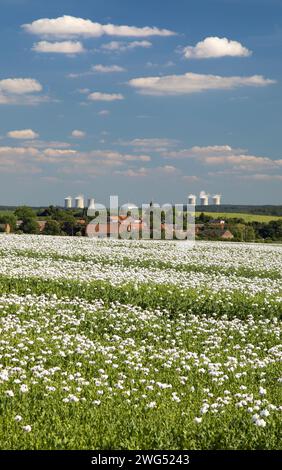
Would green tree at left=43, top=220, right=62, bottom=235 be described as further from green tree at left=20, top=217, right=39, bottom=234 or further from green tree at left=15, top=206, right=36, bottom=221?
green tree at left=15, top=206, right=36, bottom=221

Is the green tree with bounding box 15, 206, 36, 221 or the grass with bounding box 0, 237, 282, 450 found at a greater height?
the green tree with bounding box 15, 206, 36, 221

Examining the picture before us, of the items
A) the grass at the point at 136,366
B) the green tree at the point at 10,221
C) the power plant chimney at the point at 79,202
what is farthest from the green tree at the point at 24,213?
the grass at the point at 136,366

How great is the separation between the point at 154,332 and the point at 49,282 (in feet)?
24.0

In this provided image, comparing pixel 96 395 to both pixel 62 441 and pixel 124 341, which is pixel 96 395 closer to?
pixel 62 441

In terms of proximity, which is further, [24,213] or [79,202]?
[79,202]

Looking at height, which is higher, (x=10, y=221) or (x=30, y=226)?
(x=10, y=221)

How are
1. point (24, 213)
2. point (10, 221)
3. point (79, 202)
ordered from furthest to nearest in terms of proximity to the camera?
point (79, 202) < point (24, 213) < point (10, 221)

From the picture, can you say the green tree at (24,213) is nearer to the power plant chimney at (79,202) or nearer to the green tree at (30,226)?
the green tree at (30,226)

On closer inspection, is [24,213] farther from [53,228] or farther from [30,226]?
[53,228]

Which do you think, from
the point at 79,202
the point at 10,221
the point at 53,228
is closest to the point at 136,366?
the point at 53,228

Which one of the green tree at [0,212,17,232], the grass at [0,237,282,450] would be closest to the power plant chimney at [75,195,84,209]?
the green tree at [0,212,17,232]

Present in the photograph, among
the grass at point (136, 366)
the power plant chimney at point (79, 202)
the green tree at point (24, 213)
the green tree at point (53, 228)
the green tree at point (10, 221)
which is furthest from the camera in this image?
the power plant chimney at point (79, 202)

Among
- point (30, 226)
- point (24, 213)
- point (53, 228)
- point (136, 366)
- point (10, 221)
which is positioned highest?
point (24, 213)

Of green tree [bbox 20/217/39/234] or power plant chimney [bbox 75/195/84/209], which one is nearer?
green tree [bbox 20/217/39/234]
